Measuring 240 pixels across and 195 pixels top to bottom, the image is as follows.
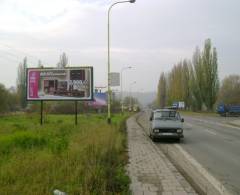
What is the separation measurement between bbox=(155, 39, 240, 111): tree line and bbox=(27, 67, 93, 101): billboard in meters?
49.0

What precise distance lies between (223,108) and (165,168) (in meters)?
55.1

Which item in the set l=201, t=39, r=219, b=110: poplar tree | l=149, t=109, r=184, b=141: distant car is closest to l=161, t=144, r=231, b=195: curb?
l=149, t=109, r=184, b=141: distant car

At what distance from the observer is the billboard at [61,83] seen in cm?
2580

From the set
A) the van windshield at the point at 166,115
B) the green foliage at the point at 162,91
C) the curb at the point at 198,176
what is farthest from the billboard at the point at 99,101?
the curb at the point at 198,176

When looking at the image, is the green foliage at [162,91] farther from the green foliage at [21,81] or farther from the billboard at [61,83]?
the billboard at [61,83]

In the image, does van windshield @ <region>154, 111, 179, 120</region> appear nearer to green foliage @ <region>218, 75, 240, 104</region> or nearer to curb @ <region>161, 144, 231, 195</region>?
curb @ <region>161, 144, 231, 195</region>

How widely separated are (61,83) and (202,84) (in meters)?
50.3

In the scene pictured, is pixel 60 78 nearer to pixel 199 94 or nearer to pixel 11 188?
pixel 11 188

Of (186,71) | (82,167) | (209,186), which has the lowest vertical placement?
(209,186)

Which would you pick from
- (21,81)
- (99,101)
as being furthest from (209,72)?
(21,81)

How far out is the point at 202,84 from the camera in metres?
72.1

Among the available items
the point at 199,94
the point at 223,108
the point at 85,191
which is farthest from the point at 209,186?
the point at 199,94

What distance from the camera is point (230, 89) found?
3836 inches

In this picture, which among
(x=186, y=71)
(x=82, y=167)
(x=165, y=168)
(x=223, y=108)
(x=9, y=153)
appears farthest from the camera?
(x=186, y=71)
